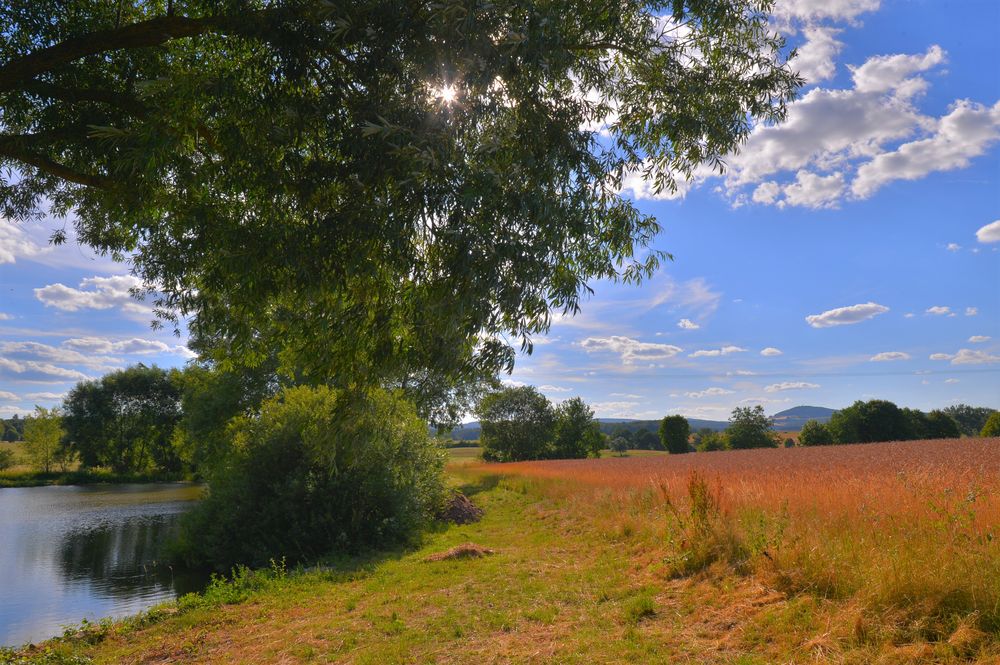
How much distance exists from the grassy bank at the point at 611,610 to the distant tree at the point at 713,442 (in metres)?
Result: 67.2

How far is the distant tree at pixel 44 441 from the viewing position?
185ft

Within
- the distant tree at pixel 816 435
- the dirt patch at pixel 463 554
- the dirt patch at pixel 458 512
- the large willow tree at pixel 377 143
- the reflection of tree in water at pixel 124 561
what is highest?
the large willow tree at pixel 377 143

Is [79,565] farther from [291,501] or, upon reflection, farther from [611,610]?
[611,610]

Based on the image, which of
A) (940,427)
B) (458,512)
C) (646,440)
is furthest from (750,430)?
(458,512)

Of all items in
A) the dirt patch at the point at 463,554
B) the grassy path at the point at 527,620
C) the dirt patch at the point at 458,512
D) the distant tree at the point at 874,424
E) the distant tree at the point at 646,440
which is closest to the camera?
the grassy path at the point at 527,620

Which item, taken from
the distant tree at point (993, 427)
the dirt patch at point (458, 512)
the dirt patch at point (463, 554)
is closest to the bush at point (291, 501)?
the dirt patch at point (458, 512)

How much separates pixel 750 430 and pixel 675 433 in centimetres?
949

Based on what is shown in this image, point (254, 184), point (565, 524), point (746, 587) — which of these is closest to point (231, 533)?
point (565, 524)

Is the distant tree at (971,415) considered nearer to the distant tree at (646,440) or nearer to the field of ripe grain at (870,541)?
the distant tree at (646,440)

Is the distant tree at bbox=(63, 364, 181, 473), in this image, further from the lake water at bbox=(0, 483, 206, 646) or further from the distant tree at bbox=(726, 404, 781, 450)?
the distant tree at bbox=(726, 404, 781, 450)

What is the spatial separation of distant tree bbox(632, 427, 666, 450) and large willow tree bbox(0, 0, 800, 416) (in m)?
105

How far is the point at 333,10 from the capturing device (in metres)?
Result: 5.85

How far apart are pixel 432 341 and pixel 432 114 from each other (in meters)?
2.36

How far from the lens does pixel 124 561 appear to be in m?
17.7
